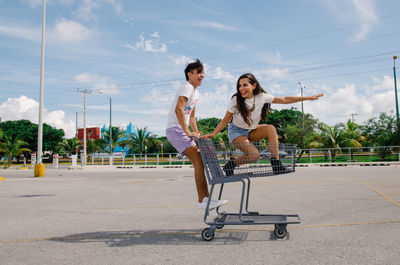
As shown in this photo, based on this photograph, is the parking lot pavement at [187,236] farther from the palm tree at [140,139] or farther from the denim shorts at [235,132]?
the palm tree at [140,139]

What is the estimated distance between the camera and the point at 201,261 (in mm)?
2738

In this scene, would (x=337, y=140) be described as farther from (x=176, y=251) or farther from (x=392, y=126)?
(x=176, y=251)

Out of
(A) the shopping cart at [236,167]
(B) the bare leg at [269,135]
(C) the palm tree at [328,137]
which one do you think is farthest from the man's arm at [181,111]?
(C) the palm tree at [328,137]

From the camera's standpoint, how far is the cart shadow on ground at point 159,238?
11.1 ft

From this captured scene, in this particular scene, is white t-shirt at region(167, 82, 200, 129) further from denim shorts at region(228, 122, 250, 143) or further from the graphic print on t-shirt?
denim shorts at region(228, 122, 250, 143)

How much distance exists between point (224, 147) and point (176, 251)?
1.23 m

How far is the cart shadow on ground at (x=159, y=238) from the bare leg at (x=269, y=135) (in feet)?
3.09

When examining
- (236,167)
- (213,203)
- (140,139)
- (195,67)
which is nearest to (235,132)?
(236,167)

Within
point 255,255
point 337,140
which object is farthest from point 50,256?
point 337,140

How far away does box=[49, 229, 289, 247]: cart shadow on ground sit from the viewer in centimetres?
338

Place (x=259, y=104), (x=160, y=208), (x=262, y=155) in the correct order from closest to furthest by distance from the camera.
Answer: (x=262, y=155) → (x=259, y=104) → (x=160, y=208)

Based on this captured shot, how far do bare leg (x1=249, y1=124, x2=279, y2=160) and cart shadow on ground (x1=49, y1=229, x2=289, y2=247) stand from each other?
94 centimetres

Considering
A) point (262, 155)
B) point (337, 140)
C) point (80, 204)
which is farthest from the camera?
point (337, 140)

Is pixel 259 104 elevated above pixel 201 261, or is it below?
above
